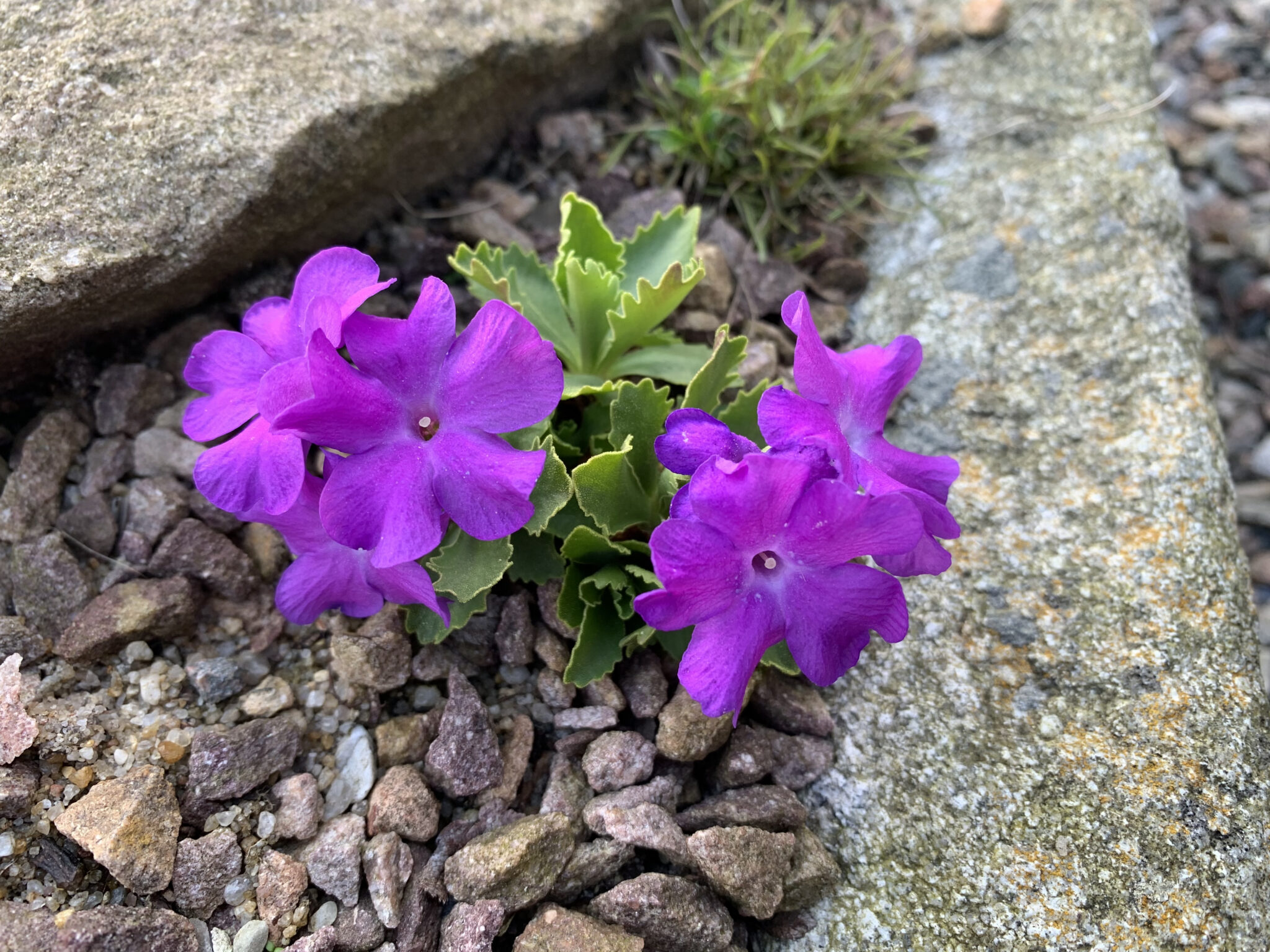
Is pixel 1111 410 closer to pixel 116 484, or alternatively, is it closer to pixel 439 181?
pixel 439 181

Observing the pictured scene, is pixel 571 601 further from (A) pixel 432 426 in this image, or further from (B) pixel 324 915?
(B) pixel 324 915

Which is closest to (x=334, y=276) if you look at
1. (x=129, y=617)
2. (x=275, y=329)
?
(x=275, y=329)

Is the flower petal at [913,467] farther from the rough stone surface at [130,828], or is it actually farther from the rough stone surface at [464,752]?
the rough stone surface at [130,828]

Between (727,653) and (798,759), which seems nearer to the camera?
(727,653)

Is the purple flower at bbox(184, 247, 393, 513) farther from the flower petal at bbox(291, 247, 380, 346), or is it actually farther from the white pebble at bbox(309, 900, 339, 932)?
the white pebble at bbox(309, 900, 339, 932)

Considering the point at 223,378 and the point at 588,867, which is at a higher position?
the point at 223,378

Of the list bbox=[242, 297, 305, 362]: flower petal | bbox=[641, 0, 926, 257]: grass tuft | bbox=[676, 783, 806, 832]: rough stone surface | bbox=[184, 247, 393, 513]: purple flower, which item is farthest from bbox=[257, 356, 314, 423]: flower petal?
bbox=[641, 0, 926, 257]: grass tuft

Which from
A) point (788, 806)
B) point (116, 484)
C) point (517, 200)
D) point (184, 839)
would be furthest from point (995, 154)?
point (184, 839)
